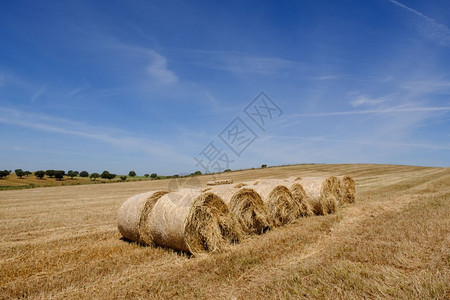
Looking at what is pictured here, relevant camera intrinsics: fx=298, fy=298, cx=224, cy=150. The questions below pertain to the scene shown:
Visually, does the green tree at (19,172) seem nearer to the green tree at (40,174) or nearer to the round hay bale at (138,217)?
the green tree at (40,174)

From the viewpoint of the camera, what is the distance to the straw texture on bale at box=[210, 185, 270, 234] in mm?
7074

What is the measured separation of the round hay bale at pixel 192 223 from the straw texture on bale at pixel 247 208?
41cm

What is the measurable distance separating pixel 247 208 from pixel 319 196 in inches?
137

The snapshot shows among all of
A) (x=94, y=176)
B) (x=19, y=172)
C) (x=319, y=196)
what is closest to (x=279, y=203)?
(x=319, y=196)

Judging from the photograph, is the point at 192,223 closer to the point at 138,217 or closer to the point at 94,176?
the point at 138,217

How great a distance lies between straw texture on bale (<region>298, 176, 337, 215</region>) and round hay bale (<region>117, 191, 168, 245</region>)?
201 inches

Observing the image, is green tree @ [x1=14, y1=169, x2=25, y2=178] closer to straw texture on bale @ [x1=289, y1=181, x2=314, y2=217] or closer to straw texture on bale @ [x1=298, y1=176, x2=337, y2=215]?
straw texture on bale @ [x1=298, y1=176, x2=337, y2=215]

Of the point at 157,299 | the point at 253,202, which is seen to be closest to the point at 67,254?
the point at 157,299

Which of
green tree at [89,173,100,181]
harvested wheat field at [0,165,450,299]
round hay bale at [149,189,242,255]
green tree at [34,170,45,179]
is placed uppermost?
green tree at [34,170,45,179]

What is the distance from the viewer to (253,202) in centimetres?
752

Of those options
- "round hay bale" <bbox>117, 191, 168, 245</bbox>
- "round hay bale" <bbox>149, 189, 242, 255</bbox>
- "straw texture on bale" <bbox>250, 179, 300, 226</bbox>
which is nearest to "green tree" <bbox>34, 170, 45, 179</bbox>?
"round hay bale" <bbox>117, 191, 168, 245</bbox>

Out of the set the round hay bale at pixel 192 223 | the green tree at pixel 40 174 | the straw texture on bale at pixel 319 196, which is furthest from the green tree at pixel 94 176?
the round hay bale at pixel 192 223

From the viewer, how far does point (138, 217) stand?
6.60 meters

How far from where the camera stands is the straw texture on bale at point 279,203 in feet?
26.7
